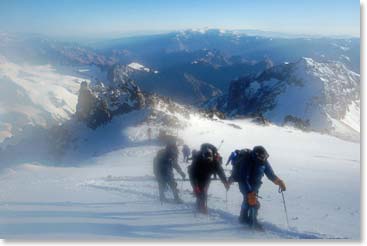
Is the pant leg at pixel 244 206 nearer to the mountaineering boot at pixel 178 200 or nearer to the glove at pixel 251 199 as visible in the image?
the glove at pixel 251 199

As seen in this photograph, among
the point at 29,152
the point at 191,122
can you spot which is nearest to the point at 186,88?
the point at 191,122

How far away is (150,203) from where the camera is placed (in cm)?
942

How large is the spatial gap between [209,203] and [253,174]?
1.94 metres

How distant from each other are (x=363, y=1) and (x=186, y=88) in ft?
16.6

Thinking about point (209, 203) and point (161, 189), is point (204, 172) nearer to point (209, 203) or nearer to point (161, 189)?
point (209, 203)

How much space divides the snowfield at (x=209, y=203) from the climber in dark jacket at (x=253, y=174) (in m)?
0.46

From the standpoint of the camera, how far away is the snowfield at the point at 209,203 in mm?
7582

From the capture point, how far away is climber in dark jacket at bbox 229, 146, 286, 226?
24.7 ft

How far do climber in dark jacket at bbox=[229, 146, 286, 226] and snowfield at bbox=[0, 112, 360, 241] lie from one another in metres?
0.46

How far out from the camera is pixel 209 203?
9289 millimetres

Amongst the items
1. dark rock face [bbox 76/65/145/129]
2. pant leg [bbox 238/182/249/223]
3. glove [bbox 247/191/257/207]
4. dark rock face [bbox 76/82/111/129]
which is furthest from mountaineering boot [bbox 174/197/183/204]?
dark rock face [bbox 76/82/111/129]

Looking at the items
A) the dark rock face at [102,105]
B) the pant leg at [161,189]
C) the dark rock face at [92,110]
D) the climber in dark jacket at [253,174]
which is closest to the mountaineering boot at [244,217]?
the climber in dark jacket at [253,174]

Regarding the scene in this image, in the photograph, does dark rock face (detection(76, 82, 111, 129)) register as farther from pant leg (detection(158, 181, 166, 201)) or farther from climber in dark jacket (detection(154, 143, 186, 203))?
pant leg (detection(158, 181, 166, 201))

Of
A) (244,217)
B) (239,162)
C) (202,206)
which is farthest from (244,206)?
(202,206)
